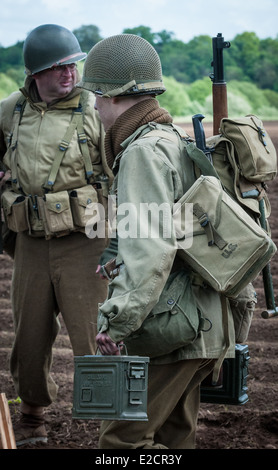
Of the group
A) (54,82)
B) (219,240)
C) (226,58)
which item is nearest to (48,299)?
(54,82)

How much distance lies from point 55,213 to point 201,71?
1692 cm

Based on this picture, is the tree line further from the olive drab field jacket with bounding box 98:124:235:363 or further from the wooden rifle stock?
the olive drab field jacket with bounding box 98:124:235:363

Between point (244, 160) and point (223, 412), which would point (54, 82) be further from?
point (223, 412)

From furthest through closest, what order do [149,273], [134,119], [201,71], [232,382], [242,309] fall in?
[201,71]
[232,382]
[242,309]
[134,119]
[149,273]

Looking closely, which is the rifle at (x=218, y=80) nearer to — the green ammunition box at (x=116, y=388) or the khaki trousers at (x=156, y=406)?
the khaki trousers at (x=156, y=406)

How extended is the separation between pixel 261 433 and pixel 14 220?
2.05 m

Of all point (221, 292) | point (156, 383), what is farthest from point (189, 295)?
point (156, 383)

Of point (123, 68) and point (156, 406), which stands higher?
point (123, 68)

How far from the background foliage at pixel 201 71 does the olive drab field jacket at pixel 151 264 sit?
14433 millimetres

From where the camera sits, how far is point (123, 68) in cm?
372

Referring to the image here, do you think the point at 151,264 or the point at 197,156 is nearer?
the point at 151,264

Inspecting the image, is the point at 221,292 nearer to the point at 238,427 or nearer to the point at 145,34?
the point at 238,427

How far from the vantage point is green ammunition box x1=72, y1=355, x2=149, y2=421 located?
10.9 feet

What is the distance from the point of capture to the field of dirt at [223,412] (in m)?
A: 5.37
